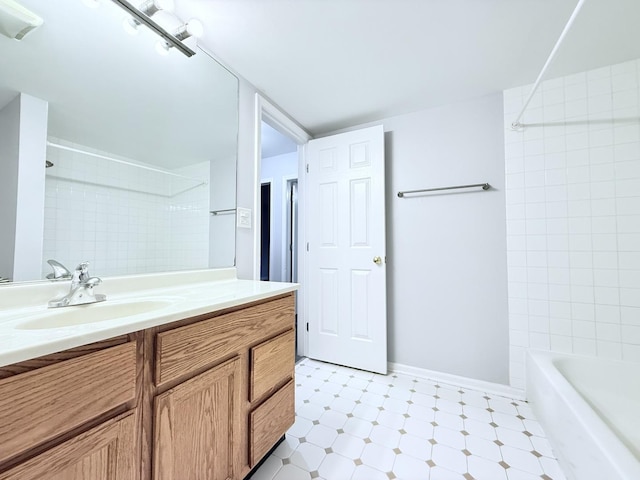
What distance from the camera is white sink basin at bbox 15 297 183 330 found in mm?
775

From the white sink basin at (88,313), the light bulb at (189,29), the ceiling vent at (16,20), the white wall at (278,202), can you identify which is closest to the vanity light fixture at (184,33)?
the light bulb at (189,29)

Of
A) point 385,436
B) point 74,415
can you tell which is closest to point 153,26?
point 74,415

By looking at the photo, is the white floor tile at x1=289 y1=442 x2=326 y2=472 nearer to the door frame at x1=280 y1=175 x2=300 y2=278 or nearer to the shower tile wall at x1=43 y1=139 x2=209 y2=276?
the shower tile wall at x1=43 y1=139 x2=209 y2=276

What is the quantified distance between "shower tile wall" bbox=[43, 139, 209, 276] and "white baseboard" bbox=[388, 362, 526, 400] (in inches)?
68.7

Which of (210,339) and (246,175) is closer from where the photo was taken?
(210,339)

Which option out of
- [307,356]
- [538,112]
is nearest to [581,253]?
[538,112]

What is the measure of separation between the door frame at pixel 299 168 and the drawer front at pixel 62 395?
3.70 feet

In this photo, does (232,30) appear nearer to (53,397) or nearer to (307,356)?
(53,397)

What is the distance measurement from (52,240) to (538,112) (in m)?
2.72

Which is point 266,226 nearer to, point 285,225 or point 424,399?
point 285,225

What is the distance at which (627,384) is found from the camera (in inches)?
57.6

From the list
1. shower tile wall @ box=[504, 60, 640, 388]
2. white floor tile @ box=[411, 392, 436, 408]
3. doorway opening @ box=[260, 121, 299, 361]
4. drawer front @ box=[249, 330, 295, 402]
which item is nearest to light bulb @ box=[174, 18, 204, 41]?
drawer front @ box=[249, 330, 295, 402]

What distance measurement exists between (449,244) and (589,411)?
45.4 inches

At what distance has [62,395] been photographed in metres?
0.55
